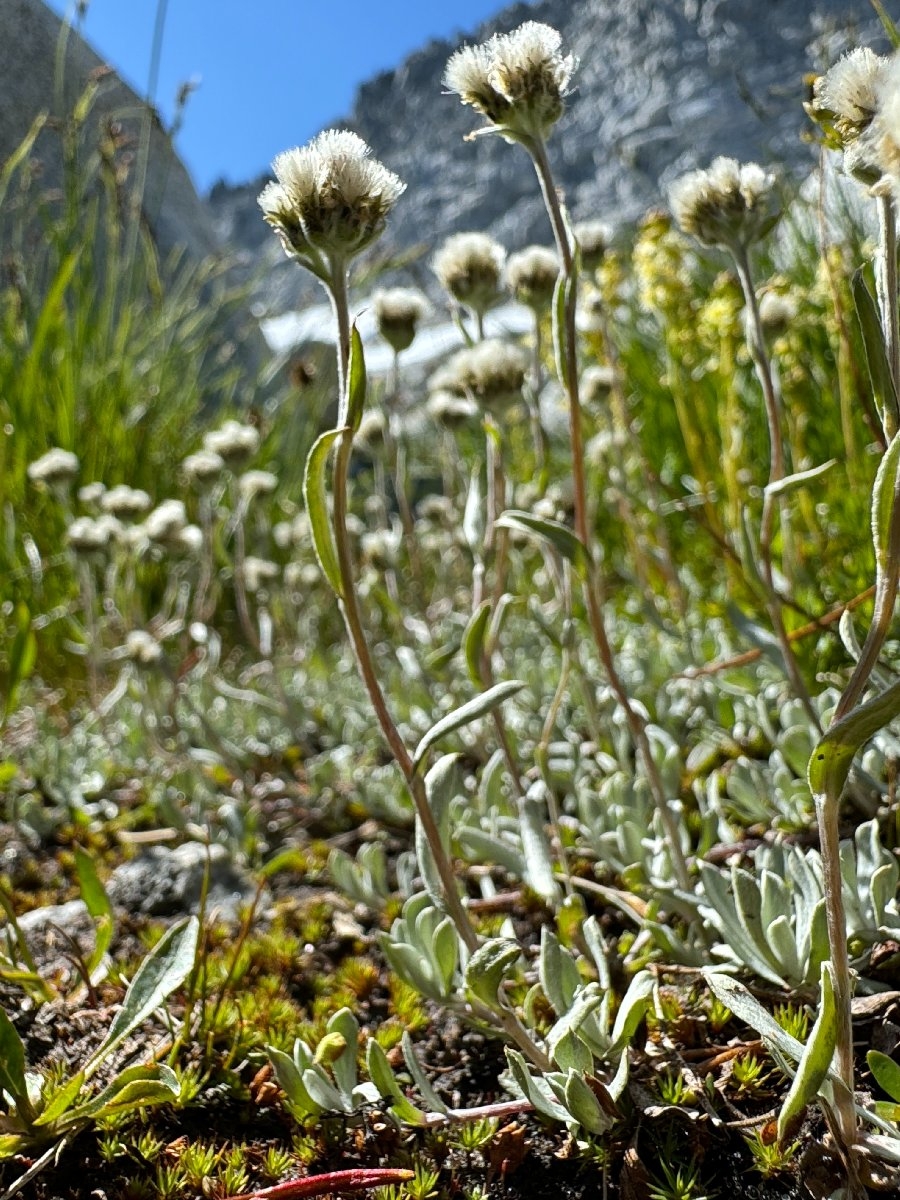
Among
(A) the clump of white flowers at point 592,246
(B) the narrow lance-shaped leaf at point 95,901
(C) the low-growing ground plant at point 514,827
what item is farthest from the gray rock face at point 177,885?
(A) the clump of white flowers at point 592,246

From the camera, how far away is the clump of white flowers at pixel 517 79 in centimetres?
94

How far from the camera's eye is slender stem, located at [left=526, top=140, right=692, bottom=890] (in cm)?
95

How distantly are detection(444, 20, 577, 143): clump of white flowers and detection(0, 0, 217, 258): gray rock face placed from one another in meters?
1.96

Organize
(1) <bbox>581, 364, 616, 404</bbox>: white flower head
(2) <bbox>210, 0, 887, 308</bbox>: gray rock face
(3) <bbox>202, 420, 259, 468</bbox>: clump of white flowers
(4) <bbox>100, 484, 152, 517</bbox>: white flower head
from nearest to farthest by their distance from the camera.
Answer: (3) <bbox>202, 420, 259, 468</bbox>: clump of white flowers → (4) <bbox>100, 484, 152, 517</bbox>: white flower head → (1) <bbox>581, 364, 616, 404</bbox>: white flower head → (2) <bbox>210, 0, 887, 308</bbox>: gray rock face

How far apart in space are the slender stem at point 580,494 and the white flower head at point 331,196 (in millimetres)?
197

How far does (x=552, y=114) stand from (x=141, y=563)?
3.10 m

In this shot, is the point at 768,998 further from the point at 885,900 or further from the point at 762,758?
the point at 762,758

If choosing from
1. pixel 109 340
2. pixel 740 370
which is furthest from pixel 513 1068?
pixel 109 340

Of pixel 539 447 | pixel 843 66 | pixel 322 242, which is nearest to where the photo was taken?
A: pixel 843 66

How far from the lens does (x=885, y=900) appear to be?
39.6 inches

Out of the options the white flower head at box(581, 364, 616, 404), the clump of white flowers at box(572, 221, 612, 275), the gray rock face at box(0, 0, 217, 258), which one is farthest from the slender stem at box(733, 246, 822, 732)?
the gray rock face at box(0, 0, 217, 258)

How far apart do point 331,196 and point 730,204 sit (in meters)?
0.58

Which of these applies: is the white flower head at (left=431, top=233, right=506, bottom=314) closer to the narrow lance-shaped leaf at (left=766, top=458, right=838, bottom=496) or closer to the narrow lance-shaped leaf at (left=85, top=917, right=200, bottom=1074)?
the narrow lance-shaped leaf at (left=766, top=458, right=838, bottom=496)

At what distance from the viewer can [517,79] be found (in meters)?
0.94
